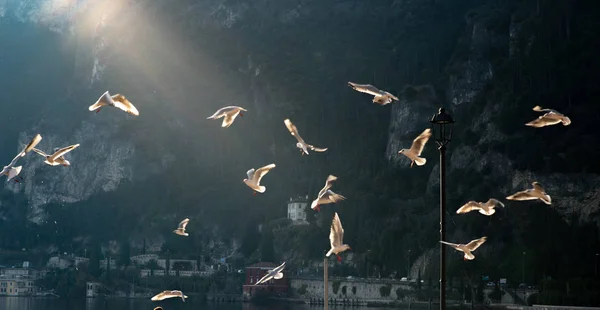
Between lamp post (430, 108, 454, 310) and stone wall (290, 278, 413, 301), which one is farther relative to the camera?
stone wall (290, 278, 413, 301)

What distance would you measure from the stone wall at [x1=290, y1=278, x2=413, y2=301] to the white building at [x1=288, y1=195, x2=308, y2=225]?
65.2ft

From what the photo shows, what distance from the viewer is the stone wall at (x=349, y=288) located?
14788 centimetres

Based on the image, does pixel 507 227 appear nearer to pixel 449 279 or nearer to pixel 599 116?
pixel 449 279

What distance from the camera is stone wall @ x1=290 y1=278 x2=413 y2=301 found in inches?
5822

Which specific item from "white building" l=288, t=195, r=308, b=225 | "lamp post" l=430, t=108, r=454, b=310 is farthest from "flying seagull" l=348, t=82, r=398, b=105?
"white building" l=288, t=195, r=308, b=225

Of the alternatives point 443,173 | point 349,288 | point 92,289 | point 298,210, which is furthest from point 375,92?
point 92,289

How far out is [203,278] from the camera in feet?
612

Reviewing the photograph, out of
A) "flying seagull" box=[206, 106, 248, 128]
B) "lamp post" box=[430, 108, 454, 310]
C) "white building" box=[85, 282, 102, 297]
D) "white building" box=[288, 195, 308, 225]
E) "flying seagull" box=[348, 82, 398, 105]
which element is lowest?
"white building" box=[85, 282, 102, 297]

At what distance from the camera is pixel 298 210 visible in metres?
192

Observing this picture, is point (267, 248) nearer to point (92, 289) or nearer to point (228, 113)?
point (92, 289)

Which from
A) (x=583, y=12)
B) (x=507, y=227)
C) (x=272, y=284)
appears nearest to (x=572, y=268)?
(x=507, y=227)

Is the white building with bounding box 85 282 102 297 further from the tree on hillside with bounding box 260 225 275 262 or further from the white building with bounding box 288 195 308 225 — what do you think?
the white building with bounding box 288 195 308 225

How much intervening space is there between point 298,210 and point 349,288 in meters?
37.1

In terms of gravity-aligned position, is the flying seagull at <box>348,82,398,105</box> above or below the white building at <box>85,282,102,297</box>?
above
